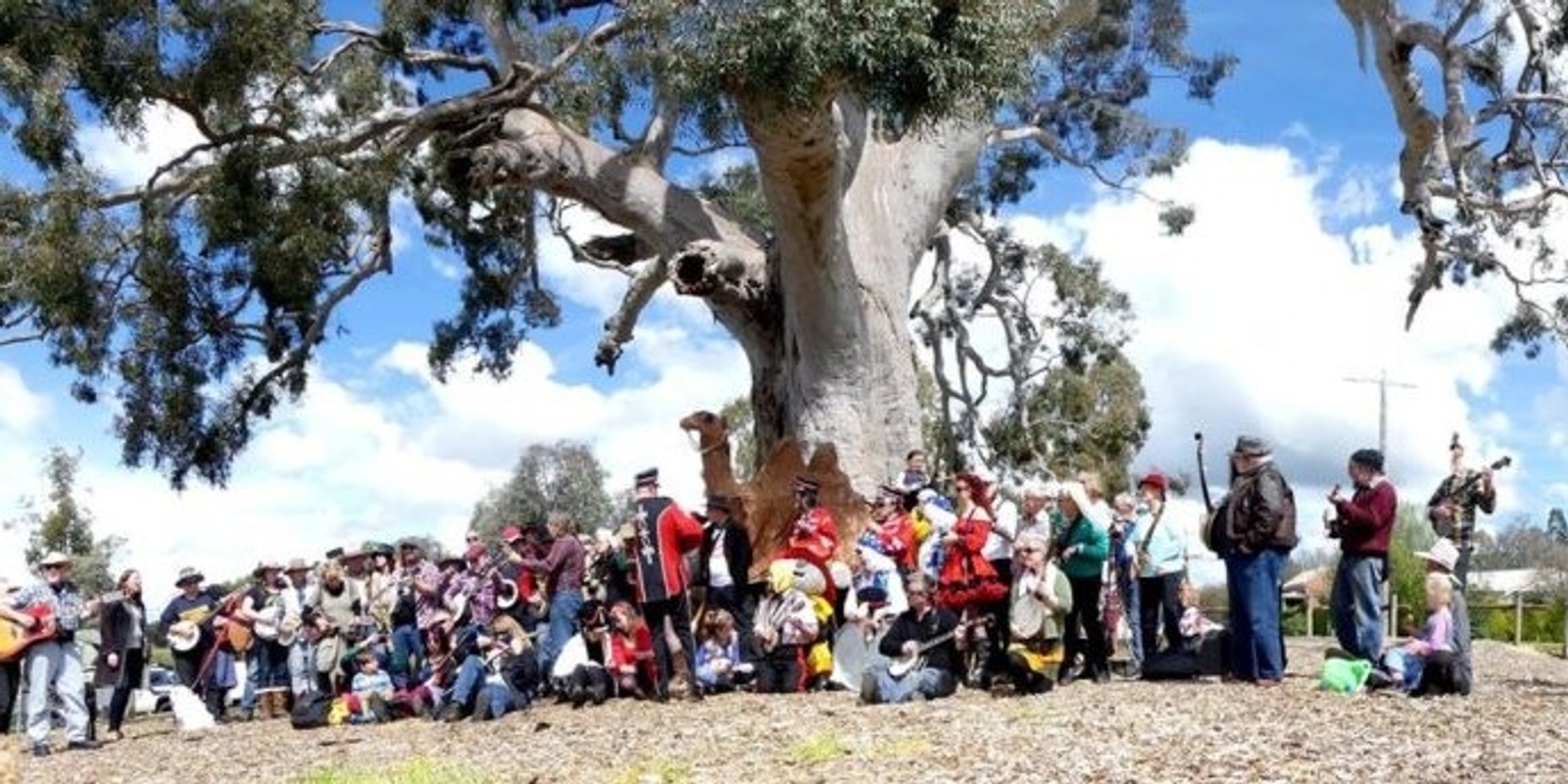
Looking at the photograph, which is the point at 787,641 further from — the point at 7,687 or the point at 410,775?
the point at 7,687

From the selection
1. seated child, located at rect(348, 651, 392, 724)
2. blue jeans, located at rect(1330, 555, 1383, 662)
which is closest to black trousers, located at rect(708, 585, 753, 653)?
seated child, located at rect(348, 651, 392, 724)

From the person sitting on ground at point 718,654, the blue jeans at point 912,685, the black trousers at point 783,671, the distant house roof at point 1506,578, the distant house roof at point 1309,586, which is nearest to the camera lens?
the blue jeans at point 912,685

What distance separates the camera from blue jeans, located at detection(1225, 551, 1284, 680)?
10508mm

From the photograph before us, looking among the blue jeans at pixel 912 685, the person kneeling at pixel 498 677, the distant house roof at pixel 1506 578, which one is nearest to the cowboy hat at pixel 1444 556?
the blue jeans at pixel 912 685

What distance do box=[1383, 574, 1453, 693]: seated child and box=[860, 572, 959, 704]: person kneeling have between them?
2.59 metres

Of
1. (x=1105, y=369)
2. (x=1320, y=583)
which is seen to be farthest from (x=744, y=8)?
(x=1105, y=369)

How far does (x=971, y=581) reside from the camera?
10.9 m

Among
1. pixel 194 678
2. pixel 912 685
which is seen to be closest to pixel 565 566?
pixel 912 685

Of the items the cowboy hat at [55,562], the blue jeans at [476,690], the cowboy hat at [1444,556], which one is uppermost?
the cowboy hat at [55,562]

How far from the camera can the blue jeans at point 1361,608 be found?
10438mm

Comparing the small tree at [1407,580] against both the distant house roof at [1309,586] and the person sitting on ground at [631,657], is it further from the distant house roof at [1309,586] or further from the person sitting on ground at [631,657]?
the person sitting on ground at [631,657]

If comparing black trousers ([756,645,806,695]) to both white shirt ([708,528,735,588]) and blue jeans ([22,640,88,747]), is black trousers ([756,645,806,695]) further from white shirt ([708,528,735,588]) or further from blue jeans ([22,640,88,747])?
blue jeans ([22,640,88,747])

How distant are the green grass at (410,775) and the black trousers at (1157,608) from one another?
5.04 metres

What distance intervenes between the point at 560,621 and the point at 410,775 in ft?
17.4
